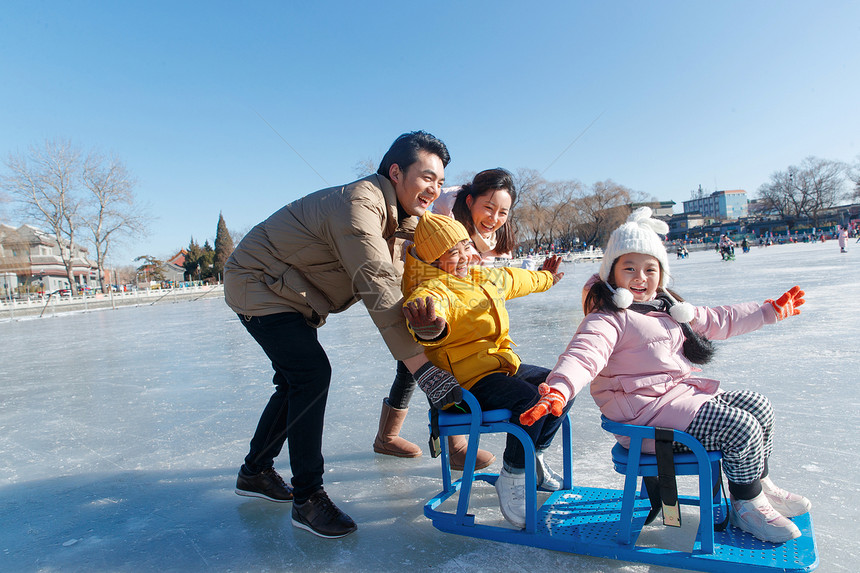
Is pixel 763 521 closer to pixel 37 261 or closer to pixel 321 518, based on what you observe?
pixel 321 518

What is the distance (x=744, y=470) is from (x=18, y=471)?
3275 millimetres

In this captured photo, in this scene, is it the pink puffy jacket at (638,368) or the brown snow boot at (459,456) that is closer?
the pink puffy jacket at (638,368)

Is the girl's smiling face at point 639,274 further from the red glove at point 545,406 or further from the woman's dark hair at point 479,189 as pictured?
the woman's dark hair at point 479,189

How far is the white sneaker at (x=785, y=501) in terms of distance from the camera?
157cm

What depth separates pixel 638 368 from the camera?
1.67m

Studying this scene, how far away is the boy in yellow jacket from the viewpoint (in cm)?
171

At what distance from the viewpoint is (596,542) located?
5.11 feet

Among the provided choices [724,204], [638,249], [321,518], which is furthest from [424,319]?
[724,204]

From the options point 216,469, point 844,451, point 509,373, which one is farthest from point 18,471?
point 844,451

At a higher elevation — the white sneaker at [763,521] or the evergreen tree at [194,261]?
the evergreen tree at [194,261]

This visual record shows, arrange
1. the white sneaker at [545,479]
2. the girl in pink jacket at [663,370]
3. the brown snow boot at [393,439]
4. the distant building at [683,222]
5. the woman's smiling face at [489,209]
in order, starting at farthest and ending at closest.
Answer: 1. the distant building at [683,222]
2. the brown snow boot at [393,439]
3. the woman's smiling face at [489,209]
4. the white sneaker at [545,479]
5. the girl in pink jacket at [663,370]

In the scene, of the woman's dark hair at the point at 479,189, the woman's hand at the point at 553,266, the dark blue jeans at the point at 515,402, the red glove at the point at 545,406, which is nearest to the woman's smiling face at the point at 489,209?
the woman's dark hair at the point at 479,189

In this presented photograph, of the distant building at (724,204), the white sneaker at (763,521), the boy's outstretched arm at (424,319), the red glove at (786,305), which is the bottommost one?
the white sneaker at (763,521)

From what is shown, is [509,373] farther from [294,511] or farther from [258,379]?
[258,379]
